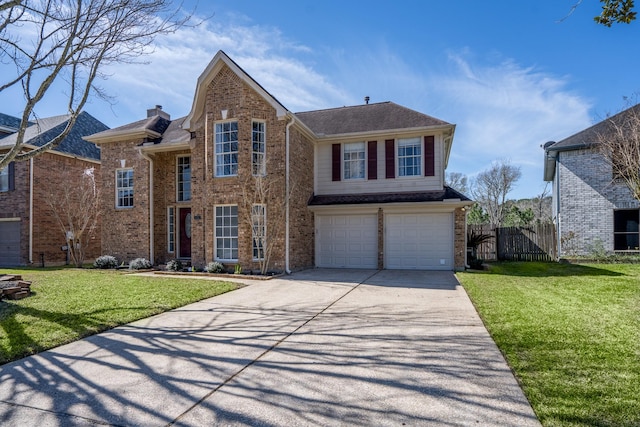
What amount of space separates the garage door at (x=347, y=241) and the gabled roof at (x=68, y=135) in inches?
526

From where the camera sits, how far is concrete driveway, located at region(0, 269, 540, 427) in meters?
3.01

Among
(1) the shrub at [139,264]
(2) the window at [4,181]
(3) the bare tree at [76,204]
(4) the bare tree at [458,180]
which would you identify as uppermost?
(4) the bare tree at [458,180]

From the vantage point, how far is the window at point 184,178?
613 inches

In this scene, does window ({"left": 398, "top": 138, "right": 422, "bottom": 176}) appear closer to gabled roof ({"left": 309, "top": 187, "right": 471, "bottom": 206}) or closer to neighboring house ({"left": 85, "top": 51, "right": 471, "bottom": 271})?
neighboring house ({"left": 85, "top": 51, "right": 471, "bottom": 271})

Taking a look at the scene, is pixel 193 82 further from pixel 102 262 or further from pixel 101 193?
pixel 102 262

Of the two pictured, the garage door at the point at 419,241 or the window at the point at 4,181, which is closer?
the garage door at the point at 419,241

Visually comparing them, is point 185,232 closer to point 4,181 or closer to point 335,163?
point 335,163

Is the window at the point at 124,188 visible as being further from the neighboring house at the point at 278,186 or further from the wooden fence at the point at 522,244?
the wooden fence at the point at 522,244

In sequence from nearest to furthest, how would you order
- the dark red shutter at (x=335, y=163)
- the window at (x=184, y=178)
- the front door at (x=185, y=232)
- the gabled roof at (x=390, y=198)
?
the gabled roof at (x=390, y=198), the dark red shutter at (x=335, y=163), the front door at (x=185, y=232), the window at (x=184, y=178)

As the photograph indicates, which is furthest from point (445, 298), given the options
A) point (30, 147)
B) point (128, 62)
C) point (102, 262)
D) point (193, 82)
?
point (30, 147)

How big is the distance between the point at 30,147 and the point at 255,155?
1114 centimetres

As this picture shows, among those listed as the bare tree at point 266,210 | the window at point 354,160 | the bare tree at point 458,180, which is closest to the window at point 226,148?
the bare tree at point 266,210

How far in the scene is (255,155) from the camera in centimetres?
1270

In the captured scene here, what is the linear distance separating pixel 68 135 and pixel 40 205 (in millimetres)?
4537
